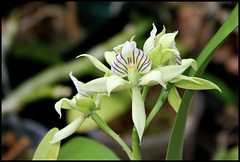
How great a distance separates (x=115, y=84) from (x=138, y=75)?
0.22 feet

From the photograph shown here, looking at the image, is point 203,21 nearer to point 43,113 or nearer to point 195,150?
point 195,150

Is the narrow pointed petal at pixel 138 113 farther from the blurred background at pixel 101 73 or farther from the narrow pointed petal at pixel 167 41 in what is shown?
the blurred background at pixel 101 73

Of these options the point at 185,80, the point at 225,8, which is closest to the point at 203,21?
the point at 225,8

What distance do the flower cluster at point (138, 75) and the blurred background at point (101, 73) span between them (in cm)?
61

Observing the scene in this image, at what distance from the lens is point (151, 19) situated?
4.89ft

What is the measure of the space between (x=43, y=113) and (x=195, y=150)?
0.74 meters

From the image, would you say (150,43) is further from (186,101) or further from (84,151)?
(84,151)

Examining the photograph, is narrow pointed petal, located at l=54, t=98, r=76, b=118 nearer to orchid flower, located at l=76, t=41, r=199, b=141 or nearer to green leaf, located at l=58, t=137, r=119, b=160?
orchid flower, located at l=76, t=41, r=199, b=141

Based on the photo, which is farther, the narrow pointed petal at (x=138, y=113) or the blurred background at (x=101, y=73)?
the blurred background at (x=101, y=73)

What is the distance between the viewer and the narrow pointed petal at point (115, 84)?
0.44m

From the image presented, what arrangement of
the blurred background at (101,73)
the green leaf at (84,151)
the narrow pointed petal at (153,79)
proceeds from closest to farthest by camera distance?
the narrow pointed petal at (153,79)
the green leaf at (84,151)
the blurred background at (101,73)

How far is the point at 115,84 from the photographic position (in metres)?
0.44

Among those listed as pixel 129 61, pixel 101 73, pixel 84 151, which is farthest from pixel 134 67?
pixel 101 73

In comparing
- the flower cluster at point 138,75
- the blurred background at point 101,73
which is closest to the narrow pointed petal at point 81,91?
the flower cluster at point 138,75
